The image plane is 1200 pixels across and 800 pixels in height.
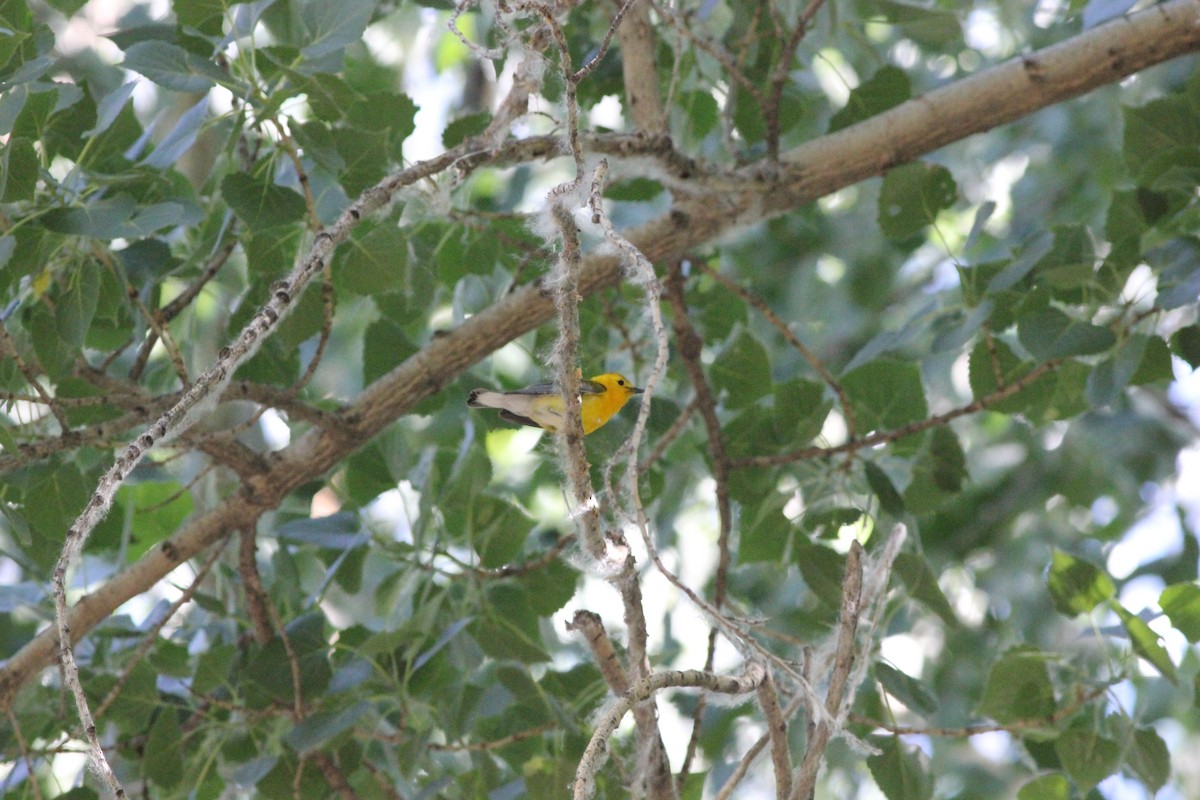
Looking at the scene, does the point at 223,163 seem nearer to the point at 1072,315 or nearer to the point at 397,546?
the point at 397,546

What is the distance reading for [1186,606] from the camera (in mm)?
2172

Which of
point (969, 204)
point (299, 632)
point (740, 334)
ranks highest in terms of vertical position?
point (969, 204)

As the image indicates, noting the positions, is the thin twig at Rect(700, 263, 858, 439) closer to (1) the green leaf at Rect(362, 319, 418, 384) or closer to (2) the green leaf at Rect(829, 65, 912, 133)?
(2) the green leaf at Rect(829, 65, 912, 133)

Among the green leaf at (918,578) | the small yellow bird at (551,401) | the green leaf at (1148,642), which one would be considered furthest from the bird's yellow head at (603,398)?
the green leaf at (1148,642)

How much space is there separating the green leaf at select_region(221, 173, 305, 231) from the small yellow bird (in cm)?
45

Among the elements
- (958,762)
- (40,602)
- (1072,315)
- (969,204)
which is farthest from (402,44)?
(958,762)

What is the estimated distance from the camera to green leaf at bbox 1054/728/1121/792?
2205 millimetres

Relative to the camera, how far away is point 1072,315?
2.31 metres

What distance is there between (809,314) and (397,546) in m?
3.03

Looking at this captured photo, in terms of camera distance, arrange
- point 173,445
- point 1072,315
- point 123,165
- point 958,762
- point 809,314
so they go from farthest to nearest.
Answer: point 958,762 < point 809,314 < point 1072,315 < point 123,165 < point 173,445

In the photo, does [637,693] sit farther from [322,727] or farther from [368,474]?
[368,474]

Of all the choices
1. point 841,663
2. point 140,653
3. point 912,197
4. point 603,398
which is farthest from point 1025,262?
point 140,653

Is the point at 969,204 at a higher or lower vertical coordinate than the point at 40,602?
higher

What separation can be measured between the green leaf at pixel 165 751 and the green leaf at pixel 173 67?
115 cm
